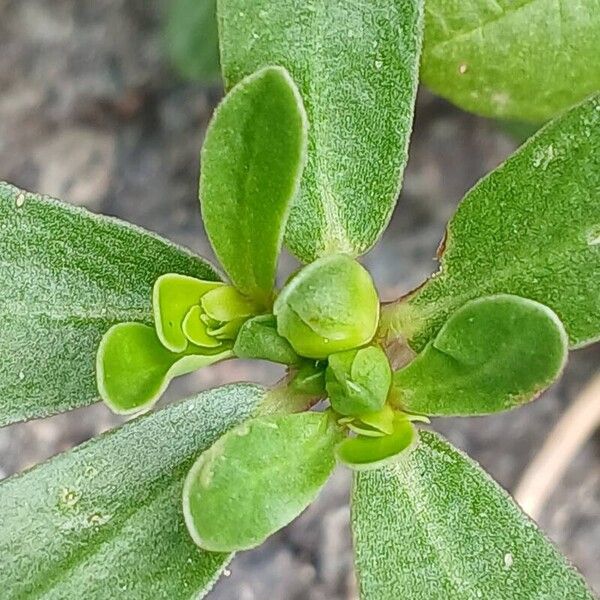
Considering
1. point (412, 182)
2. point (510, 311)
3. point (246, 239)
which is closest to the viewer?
point (510, 311)

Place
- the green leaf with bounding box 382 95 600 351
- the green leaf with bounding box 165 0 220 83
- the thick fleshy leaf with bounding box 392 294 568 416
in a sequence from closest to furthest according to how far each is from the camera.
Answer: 1. the thick fleshy leaf with bounding box 392 294 568 416
2. the green leaf with bounding box 382 95 600 351
3. the green leaf with bounding box 165 0 220 83

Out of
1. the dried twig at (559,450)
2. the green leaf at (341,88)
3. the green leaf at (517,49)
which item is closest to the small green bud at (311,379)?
the green leaf at (341,88)

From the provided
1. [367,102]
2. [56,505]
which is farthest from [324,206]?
[56,505]

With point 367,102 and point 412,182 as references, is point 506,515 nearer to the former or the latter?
point 367,102

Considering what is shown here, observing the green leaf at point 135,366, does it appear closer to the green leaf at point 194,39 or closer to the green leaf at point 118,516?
the green leaf at point 118,516

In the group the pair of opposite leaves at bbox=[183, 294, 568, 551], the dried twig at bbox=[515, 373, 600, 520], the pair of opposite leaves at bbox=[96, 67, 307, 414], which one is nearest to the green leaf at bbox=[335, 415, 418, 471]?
the pair of opposite leaves at bbox=[183, 294, 568, 551]

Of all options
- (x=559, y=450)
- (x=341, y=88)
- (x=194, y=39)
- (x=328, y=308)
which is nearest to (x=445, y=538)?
(x=328, y=308)

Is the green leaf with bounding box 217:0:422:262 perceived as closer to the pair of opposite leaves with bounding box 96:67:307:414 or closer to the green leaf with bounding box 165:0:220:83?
the pair of opposite leaves with bounding box 96:67:307:414

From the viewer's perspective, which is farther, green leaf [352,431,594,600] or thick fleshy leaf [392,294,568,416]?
green leaf [352,431,594,600]
